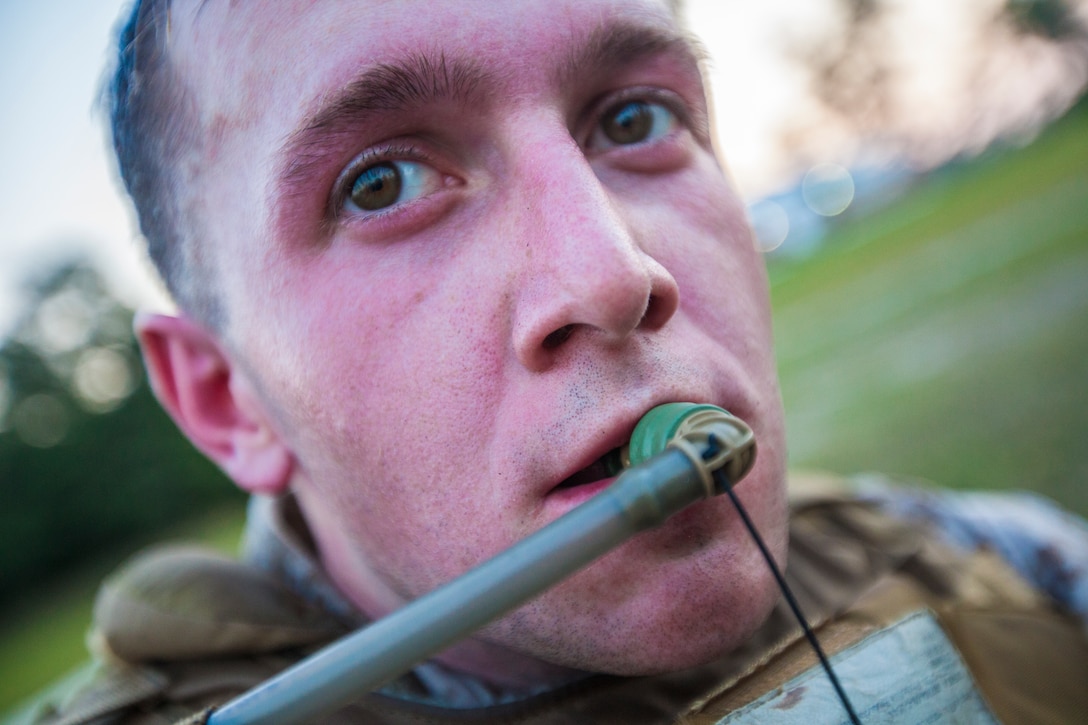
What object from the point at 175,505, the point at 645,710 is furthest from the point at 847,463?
the point at 175,505

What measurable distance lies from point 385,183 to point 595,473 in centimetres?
61

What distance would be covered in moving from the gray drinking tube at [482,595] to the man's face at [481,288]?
0.63 feet

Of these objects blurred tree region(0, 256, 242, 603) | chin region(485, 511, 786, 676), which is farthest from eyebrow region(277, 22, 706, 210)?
blurred tree region(0, 256, 242, 603)

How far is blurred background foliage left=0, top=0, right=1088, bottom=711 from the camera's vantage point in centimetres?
467

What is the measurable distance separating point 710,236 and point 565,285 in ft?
1.37

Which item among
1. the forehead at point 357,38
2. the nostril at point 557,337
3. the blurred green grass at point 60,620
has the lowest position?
the nostril at point 557,337

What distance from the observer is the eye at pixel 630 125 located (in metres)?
1.33

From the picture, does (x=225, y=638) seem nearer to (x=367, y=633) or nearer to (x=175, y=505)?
(x=367, y=633)

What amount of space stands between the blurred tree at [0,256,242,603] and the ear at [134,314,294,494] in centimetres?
1868

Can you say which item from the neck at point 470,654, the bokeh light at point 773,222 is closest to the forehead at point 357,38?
the neck at point 470,654

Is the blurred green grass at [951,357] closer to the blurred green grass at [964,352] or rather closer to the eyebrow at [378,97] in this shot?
the blurred green grass at [964,352]

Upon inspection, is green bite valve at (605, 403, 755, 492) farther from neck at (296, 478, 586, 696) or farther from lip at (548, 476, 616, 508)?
neck at (296, 478, 586, 696)

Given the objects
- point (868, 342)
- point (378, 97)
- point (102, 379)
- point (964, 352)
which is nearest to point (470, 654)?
point (378, 97)

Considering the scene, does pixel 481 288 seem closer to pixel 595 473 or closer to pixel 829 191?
pixel 595 473
